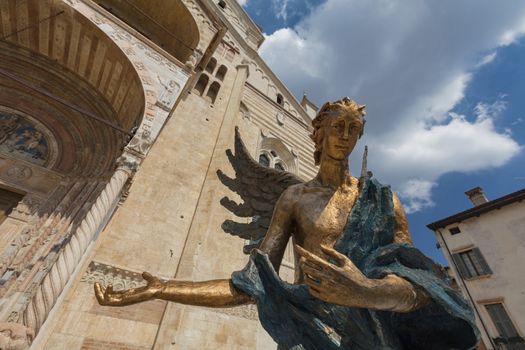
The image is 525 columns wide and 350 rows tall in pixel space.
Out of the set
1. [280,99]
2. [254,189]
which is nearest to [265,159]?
[280,99]

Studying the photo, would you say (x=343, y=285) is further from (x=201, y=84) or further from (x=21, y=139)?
(x=201, y=84)

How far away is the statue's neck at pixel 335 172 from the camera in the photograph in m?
1.74

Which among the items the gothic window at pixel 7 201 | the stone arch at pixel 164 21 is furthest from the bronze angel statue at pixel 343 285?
the stone arch at pixel 164 21

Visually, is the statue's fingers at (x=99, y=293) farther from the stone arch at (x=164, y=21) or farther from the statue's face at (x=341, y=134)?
the stone arch at (x=164, y=21)

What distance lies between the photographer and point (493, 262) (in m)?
12.0

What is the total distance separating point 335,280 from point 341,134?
1020 mm

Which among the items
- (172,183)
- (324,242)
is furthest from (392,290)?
(172,183)

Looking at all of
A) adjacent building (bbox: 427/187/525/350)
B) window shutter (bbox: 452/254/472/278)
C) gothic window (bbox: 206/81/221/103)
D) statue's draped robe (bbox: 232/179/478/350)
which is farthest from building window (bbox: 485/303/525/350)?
gothic window (bbox: 206/81/221/103)

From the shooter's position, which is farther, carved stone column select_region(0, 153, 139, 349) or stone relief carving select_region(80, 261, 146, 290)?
stone relief carving select_region(80, 261, 146, 290)

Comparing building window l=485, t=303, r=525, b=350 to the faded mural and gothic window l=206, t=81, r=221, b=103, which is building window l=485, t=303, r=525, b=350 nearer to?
gothic window l=206, t=81, r=221, b=103

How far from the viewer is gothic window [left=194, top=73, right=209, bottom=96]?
1002 centimetres

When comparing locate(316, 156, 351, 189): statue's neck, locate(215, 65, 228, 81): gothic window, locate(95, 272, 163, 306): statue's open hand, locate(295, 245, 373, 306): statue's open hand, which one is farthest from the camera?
locate(215, 65, 228, 81): gothic window

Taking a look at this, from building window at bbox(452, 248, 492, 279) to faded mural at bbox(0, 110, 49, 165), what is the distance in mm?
18088

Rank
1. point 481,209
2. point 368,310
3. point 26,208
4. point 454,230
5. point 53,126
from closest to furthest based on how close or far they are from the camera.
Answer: point 368,310 < point 26,208 < point 53,126 < point 481,209 < point 454,230
